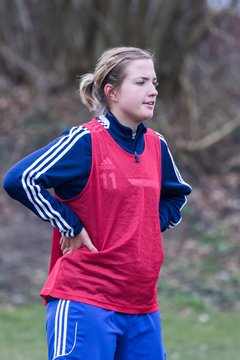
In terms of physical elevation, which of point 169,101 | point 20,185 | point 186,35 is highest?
point 186,35

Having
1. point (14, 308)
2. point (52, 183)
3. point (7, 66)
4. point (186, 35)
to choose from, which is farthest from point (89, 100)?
point (7, 66)

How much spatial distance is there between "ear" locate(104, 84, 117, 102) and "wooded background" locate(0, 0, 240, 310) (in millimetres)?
7911

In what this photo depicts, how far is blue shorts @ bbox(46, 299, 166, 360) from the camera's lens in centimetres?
369

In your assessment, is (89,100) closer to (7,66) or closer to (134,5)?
(134,5)

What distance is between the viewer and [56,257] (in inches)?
161

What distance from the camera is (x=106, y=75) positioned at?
4.05 metres

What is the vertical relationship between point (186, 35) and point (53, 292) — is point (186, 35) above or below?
above

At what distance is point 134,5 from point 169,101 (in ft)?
5.65

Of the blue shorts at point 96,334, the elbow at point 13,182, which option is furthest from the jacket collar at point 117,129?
the blue shorts at point 96,334

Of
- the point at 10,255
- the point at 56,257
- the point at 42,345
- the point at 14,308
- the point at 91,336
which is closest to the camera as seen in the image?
the point at 91,336

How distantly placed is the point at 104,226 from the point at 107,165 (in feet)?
0.93

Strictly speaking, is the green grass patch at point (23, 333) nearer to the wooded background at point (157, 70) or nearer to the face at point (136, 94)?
the face at point (136, 94)

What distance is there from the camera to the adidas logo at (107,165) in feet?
12.6

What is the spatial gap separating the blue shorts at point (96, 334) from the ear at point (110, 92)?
1.01m
